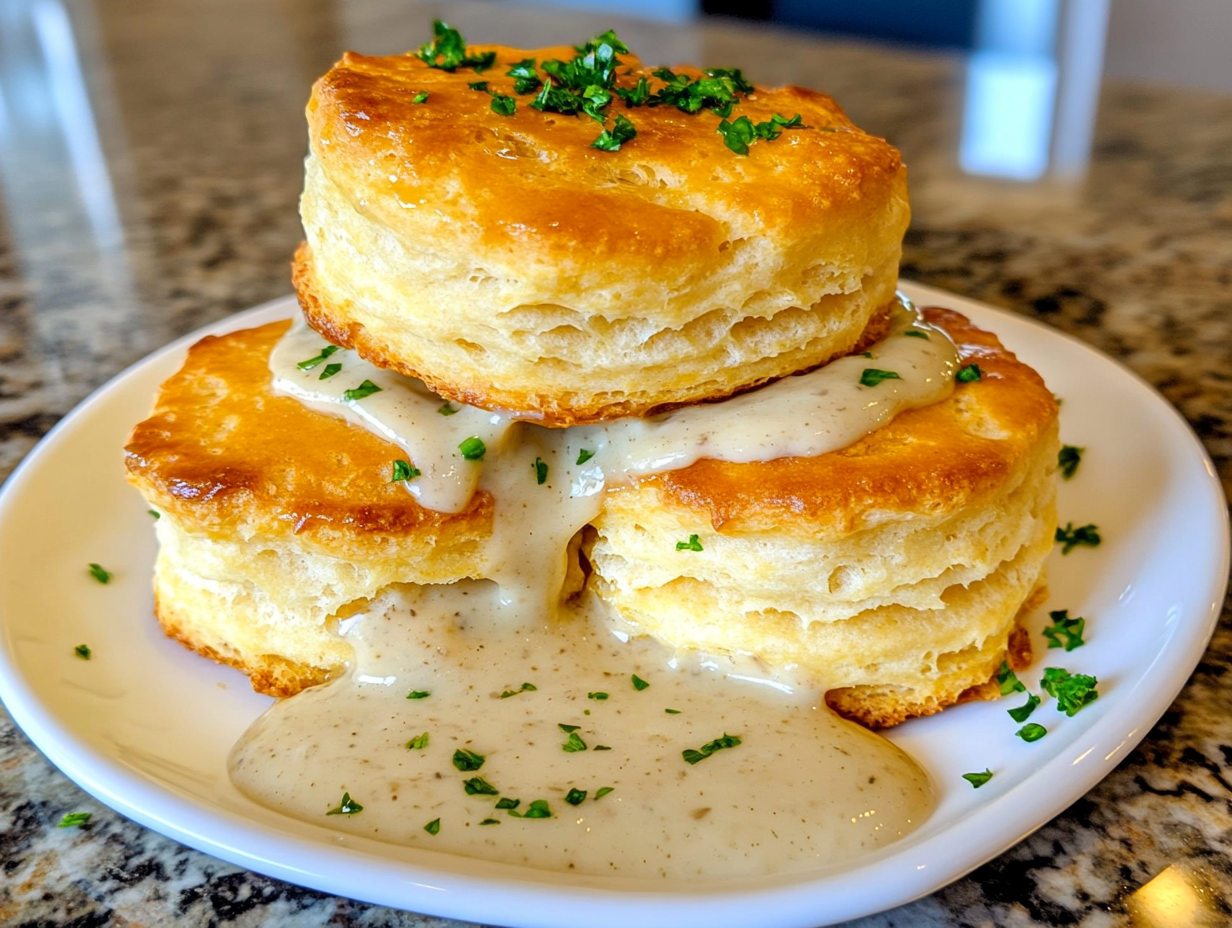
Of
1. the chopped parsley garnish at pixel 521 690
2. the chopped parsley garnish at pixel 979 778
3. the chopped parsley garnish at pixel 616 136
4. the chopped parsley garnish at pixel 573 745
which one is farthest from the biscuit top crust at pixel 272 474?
the chopped parsley garnish at pixel 979 778

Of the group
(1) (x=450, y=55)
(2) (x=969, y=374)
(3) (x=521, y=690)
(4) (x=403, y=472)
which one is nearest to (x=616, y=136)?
(1) (x=450, y=55)

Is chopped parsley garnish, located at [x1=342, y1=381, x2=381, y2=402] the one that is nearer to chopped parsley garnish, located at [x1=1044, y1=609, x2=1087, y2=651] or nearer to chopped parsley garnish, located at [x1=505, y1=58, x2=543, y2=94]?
chopped parsley garnish, located at [x1=505, y1=58, x2=543, y2=94]

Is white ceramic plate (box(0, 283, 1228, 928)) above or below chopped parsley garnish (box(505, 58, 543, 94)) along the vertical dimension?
below

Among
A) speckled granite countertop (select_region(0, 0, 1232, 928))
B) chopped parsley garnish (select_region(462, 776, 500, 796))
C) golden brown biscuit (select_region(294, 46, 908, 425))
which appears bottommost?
speckled granite countertop (select_region(0, 0, 1232, 928))

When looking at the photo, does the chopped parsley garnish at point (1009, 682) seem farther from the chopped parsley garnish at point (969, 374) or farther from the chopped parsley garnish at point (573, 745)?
the chopped parsley garnish at point (573, 745)

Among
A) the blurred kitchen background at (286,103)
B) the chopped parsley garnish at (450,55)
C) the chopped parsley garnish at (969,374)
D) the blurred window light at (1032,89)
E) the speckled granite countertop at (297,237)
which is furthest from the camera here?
the blurred window light at (1032,89)

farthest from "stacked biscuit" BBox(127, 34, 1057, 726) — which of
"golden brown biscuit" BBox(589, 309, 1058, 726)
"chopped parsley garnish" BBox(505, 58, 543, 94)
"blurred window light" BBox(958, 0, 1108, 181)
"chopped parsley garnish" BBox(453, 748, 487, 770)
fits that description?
"blurred window light" BBox(958, 0, 1108, 181)
